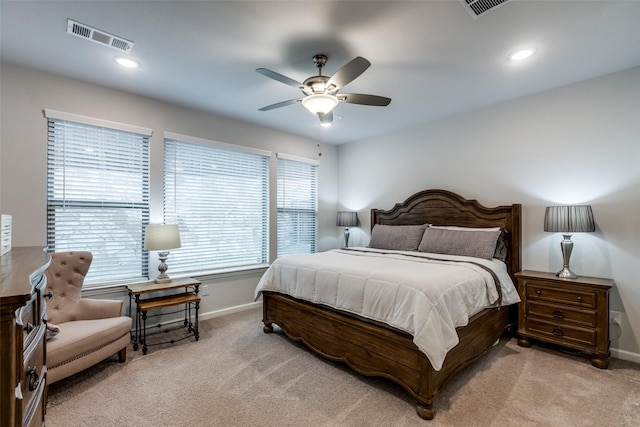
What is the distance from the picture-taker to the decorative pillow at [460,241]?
3197 mm

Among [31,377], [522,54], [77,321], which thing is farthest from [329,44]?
[77,321]

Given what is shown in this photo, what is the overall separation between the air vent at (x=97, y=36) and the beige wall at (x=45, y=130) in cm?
96

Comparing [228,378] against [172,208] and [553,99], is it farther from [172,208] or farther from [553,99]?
[553,99]

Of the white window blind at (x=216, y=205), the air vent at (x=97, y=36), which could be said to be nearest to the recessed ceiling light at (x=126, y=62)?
the air vent at (x=97, y=36)

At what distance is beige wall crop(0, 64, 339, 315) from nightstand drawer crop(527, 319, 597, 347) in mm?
3358

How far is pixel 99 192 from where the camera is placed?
10.0 feet

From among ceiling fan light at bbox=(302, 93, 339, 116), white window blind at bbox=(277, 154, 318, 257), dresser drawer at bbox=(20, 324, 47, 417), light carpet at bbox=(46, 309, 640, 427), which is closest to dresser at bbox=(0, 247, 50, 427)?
dresser drawer at bbox=(20, 324, 47, 417)

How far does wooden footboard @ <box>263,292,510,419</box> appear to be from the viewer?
197 centimetres

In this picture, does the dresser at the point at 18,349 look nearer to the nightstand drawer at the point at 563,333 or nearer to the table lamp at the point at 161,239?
the table lamp at the point at 161,239

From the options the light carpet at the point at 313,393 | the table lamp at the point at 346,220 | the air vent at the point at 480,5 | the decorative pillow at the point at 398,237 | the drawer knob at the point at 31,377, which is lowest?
the light carpet at the point at 313,393

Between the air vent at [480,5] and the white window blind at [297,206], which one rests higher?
the air vent at [480,5]

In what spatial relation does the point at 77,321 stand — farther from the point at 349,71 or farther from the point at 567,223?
the point at 567,223

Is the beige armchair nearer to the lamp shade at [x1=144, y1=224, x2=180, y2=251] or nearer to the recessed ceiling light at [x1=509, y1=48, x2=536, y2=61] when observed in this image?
the lamp shade at [x1=144, y1=224, x2=180, y2=251]

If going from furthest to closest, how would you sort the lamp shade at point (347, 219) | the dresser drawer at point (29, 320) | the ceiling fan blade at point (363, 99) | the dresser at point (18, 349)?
the lamp shade at point (347, 219)
the ceiling fan blade at point (363, 99)
the dresser drawer at point (29, 320)
the dresser at point (18, 349)
